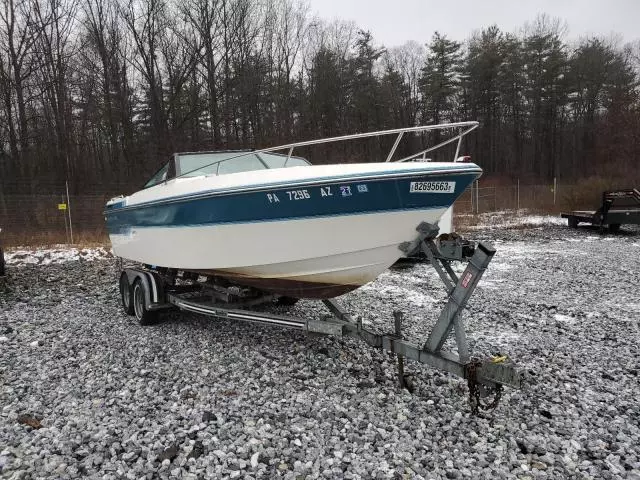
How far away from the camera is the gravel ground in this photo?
8.08 feet

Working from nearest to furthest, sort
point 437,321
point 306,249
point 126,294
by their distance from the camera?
point 437,321 < point 306,249 < point 126,294

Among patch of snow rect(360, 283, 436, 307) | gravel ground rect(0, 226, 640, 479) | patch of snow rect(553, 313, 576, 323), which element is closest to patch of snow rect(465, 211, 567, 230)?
patch of snow rect(360, 283, 436, 307)

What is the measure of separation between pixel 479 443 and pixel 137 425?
210 centimetres

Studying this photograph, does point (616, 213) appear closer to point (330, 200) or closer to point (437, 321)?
point (437, 321)

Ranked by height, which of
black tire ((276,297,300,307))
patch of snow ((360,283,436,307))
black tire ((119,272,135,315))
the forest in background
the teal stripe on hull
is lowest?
patch of snow ((360,283,436,307))

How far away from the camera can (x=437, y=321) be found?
332 centimetres

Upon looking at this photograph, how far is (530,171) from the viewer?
3688 cm

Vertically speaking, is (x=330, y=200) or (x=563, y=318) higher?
(x=330, y=200)

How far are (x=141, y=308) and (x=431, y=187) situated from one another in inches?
144

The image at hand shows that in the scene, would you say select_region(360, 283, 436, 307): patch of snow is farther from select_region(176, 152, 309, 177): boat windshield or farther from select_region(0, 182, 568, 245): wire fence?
select_region(0, 182, 568, 245): wire fence

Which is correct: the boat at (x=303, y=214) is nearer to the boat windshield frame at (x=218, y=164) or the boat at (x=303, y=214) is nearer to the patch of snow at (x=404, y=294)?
the boat windshield frame at (x=218, y=164)

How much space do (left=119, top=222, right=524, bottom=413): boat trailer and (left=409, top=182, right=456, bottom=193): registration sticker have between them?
10.5 inches

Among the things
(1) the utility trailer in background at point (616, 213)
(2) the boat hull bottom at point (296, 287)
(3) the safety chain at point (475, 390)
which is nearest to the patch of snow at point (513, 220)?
(1) the utility trailer in background at point (616, 213)

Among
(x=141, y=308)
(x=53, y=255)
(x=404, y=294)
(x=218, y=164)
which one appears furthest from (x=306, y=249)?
(x=53, y=255)
